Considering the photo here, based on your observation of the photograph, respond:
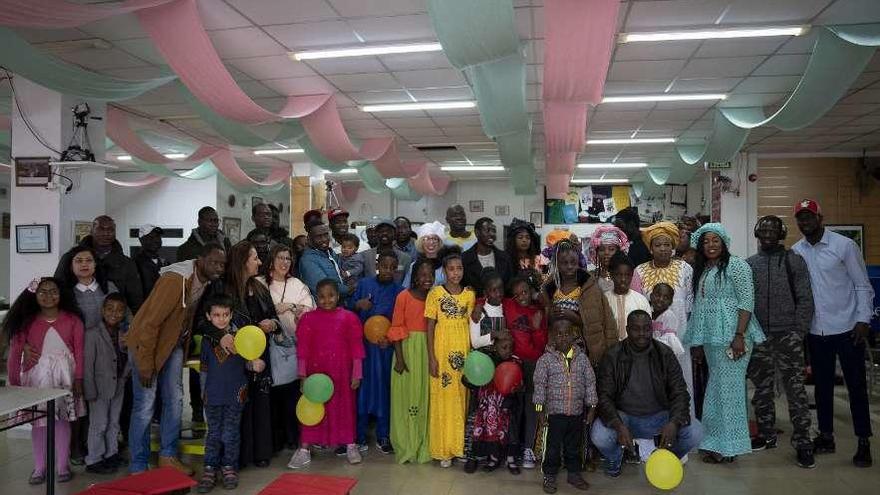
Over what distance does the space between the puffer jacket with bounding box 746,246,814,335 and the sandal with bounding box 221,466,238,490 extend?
3.56 meters

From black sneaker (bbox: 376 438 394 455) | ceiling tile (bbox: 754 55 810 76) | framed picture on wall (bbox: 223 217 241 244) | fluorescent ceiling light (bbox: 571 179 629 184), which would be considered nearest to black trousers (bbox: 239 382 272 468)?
black sneaker (bbox: 376 438 394 455)

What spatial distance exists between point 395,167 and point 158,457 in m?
6.61

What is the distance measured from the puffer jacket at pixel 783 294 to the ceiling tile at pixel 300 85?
466cm

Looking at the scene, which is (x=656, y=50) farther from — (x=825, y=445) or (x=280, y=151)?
(x=280, y=151)

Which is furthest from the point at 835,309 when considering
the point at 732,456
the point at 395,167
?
the point at 395,167

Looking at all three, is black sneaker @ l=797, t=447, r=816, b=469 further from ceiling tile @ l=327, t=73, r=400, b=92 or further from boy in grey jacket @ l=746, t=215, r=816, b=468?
ceiling tile @ l=327, t=73, r=400, b=92

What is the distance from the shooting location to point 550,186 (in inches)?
489

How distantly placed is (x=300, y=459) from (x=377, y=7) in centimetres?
330

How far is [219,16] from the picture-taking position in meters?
4.78

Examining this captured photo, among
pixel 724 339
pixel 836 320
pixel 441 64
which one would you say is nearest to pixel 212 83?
pixel 441 64

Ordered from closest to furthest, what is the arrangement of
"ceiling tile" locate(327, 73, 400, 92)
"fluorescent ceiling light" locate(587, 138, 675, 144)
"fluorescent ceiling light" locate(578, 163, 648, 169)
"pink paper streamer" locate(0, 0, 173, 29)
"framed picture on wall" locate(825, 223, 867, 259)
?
"pink paper streamer" locate(0, 0, 173, 29) → "ceiling tile" locate(327, 73, 400, 92) → "fluorescent ceiling light" locate(587, 138, 675, 144) → "framed picture on wall" locate(825, 223, 867, 259) → "fluorescent ceiling light" locate(578, 163, 648, 169)

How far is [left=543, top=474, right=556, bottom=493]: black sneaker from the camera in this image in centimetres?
355

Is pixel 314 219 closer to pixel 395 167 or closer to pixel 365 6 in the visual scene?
pixel 365 6

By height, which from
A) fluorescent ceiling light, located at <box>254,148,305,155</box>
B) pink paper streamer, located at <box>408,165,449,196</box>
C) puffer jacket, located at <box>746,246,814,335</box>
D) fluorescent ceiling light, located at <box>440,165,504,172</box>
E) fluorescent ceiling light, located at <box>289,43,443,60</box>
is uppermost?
fluorescent ceiling light, located at <box>440,165,504,172</box>
